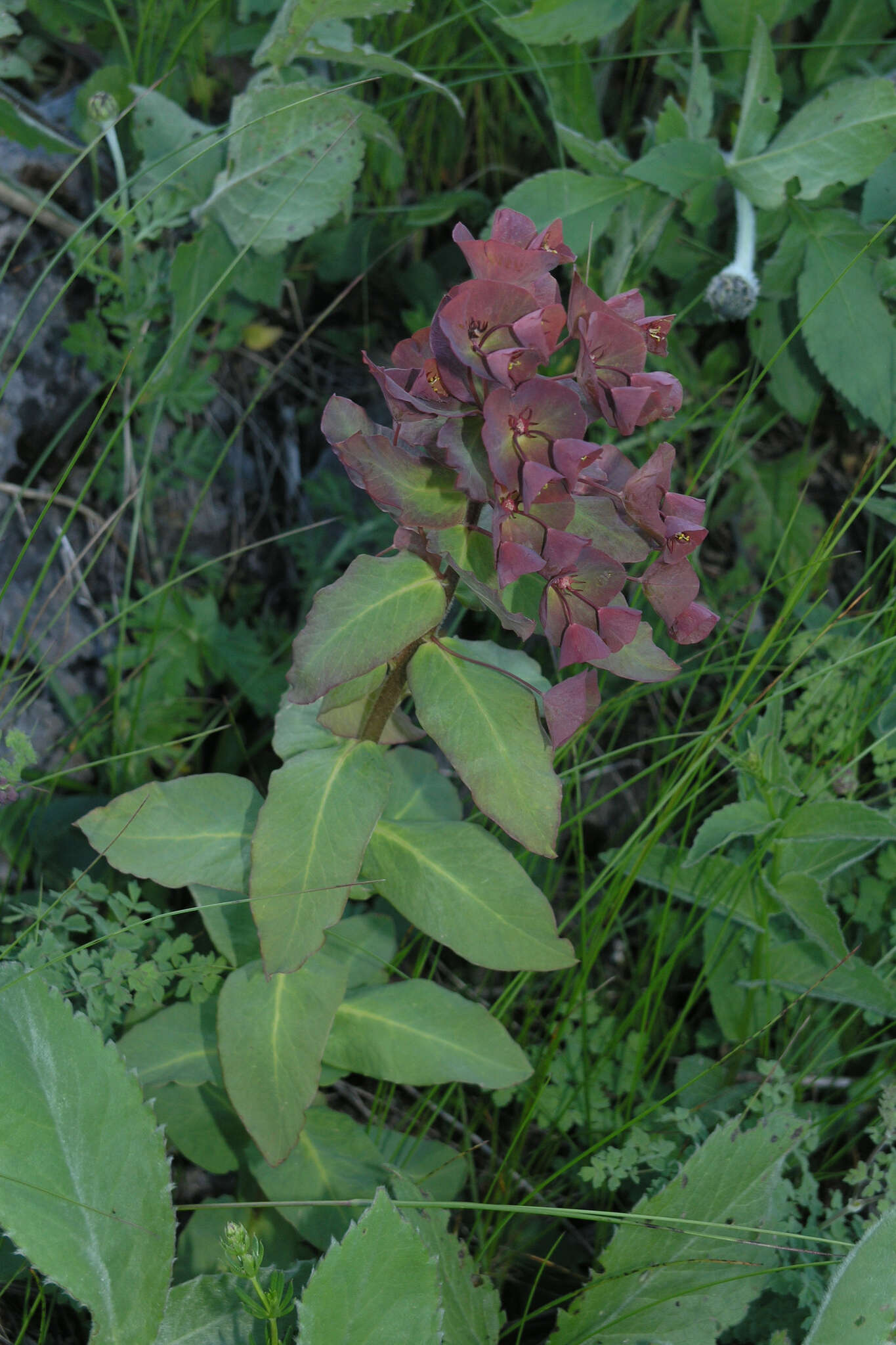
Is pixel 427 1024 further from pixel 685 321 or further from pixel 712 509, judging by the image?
pixel 685 321

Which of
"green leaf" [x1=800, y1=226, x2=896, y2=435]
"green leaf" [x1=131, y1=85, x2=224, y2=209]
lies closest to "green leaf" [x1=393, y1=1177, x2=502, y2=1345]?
"green leaf" [x1=800, y1=226, x2=896, y2=435]

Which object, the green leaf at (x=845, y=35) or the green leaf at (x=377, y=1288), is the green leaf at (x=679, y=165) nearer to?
the green leaf at (x=845, y=35)

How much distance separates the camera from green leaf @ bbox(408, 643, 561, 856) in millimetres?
1427

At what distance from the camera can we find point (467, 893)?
1.64m

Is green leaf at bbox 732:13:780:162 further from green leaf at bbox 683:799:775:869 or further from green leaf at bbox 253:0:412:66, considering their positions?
green leaf at bbox 683:799:775:869

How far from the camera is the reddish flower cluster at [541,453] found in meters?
1.30

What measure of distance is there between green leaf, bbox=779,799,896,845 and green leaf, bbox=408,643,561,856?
0.70m

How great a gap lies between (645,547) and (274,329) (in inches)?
75.8

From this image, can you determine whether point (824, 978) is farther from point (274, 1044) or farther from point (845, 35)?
point (845, 35)

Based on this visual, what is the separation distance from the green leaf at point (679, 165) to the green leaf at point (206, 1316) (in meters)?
2.41

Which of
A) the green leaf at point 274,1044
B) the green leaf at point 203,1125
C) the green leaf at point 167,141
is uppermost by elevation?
the green leaf at point 167,141

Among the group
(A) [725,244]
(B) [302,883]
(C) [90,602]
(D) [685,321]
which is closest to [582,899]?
(B) [302,883]

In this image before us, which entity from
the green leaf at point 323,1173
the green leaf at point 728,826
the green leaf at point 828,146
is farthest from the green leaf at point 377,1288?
the green leaf at point 828,146

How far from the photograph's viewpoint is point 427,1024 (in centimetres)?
178
